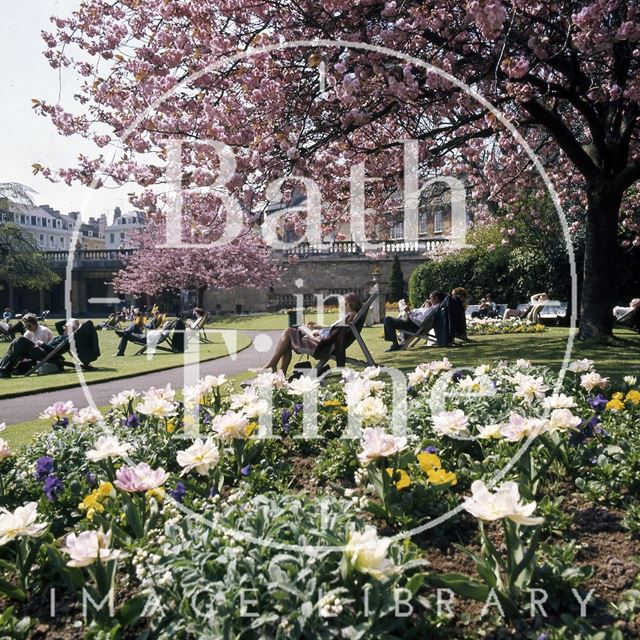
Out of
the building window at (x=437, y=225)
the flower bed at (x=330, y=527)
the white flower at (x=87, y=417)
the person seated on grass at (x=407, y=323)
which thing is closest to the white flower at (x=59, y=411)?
the flower bed at (x=330, y=527)

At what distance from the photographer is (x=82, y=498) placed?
3.29 meters

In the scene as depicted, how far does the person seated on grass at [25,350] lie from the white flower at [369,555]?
10.7 metres

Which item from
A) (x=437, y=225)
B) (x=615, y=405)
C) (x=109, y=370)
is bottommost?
(x=109, y=370)

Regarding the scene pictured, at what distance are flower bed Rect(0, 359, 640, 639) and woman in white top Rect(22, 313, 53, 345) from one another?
8455mm

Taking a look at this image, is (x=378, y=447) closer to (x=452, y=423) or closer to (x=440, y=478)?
(x=440, y=478)

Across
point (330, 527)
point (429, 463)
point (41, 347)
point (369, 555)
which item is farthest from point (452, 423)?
point (41, 347)

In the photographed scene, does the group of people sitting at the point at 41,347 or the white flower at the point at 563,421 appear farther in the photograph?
the group of people sitting at the point at 41,347

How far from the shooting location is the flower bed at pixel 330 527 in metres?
2.13

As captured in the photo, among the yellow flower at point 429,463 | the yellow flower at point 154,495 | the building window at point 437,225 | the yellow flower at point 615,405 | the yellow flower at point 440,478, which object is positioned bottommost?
the yellow flower at point 154,495

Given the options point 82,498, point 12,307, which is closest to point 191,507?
point 82,498

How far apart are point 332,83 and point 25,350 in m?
7.62

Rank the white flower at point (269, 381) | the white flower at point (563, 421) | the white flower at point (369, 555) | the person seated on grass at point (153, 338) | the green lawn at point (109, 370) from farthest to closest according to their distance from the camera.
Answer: the person seated on grass at point (153, 338) < the green lawn at point (109, 370) < the white flower at point (269, 381) < the white flower at point (563, 421) < the white flower at point (369, 555)

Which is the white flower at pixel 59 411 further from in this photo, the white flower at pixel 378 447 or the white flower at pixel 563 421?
the white flower at pixel 563 421

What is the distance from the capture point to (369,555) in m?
2.04
